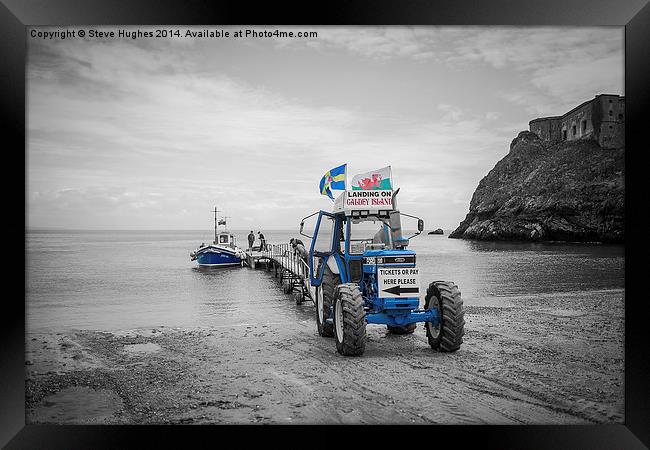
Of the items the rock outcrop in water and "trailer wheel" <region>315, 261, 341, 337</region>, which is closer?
"trailer wheel" <region>315, 261, 341, 337</region>

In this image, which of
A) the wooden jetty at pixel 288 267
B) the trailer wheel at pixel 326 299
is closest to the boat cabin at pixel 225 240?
the wooden jetty at pixel 288 267

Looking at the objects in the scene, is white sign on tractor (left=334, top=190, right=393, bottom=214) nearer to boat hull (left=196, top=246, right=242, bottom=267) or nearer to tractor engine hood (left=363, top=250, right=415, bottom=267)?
tractor engine hood (left=363, top=250, right=415, bottom=267)

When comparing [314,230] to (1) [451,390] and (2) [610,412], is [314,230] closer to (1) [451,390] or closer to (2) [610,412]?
(1) [451,390]

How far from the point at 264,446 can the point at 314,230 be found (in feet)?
12.9

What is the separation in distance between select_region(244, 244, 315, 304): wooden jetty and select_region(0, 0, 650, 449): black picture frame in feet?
16.3

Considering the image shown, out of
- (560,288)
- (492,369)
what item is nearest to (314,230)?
(492,369)

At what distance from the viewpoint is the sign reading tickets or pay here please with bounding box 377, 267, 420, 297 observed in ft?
21.1

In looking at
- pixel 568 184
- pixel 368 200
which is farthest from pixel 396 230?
pixel 568 184

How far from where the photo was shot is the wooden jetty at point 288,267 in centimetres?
1189

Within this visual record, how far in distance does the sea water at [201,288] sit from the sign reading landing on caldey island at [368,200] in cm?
296

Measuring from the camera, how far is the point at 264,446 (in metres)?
4.69

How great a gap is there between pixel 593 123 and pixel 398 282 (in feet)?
12.9

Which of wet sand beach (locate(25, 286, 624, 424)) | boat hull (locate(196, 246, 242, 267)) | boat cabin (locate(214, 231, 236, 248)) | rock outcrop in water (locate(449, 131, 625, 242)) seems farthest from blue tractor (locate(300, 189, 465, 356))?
boat cabin (locate(214, 231, 236, 248))
